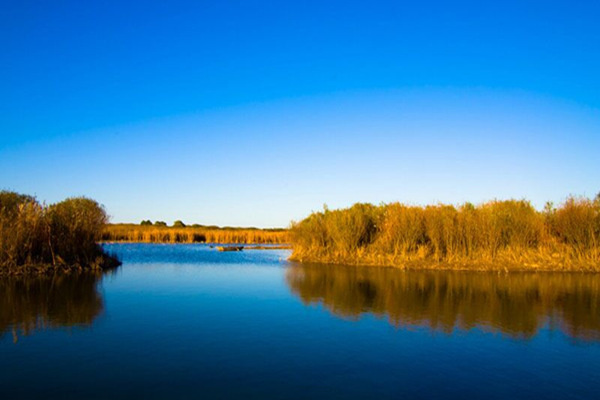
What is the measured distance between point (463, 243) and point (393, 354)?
1741 cm

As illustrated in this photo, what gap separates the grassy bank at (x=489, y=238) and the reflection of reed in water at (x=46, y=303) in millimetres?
15133

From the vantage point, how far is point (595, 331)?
9414 millimetres

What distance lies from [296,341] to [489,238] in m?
17.7

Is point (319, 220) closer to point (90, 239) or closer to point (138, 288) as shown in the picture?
point (90, 239)

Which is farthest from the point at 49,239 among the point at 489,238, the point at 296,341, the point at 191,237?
the point at 191,237

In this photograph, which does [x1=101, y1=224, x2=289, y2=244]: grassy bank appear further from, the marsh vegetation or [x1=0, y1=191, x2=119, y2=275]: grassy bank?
[x1=0, y1=191, x2=119, y2=275]: grassy bank

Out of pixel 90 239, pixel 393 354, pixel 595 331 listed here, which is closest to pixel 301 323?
pixel 393 354

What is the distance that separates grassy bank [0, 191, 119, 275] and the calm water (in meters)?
2.87

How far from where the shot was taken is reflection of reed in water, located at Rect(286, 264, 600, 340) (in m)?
10.1

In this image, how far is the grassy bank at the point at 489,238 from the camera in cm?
2245

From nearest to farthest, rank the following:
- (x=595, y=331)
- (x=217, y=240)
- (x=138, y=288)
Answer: (x=595, y=331) → (x=138, y=288) → (x=217, y=240)

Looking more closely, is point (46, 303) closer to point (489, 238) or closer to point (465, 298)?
point (465, 298)

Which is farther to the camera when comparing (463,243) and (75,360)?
(463,243)

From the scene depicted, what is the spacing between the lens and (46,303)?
458 inches
